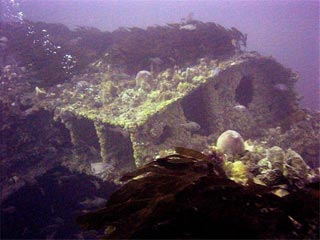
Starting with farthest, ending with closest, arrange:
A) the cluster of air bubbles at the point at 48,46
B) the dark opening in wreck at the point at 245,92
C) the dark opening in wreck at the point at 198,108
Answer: the cluster of air bubbles at the point at 48,46
the dark opening in wreck at the point at 245,92
the dark opening in wreck at the point at 198,108

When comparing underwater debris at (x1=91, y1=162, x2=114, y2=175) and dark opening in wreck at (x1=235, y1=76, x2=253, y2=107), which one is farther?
dark opening in wreck at (x1=235, y1=76, x2=253, y2=107)

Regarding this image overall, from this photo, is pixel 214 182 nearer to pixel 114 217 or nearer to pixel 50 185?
pixel 114 217

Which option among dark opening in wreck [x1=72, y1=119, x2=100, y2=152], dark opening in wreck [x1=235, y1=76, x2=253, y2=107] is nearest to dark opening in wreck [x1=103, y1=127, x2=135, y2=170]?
dark opening in wreck [x1=72, y1=119, x2=100, y2=152]

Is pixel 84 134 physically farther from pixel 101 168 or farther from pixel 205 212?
pixel 205 212

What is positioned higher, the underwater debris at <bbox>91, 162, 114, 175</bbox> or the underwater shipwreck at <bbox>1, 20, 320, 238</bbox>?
the underwater shipwreck at <bbox>1, 20, 320, 238</bbox>

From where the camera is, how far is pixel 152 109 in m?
7.46

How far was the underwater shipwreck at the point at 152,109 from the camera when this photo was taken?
737cm

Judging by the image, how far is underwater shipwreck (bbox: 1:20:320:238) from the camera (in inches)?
290

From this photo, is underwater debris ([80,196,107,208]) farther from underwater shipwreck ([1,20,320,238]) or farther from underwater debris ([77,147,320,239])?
underwater debris ([77,147,320,239])

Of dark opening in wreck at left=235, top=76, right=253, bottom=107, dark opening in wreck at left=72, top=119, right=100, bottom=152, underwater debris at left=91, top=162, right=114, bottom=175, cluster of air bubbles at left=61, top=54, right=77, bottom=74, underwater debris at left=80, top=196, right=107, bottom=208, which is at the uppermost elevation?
cluster of air bubbles at left=61, top=54, right=77, bottom=74

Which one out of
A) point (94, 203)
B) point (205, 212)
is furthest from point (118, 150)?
point (205, 212)

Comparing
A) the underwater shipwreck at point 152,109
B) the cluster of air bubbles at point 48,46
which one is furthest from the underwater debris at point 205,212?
the cluster of air bubbles at point 48,46

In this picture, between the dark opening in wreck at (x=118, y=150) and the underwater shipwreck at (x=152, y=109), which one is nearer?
the underwater shipwreck at (x=152, y=109)

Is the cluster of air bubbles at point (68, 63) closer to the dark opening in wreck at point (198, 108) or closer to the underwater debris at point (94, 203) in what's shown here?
the dark opening in wreck at point (198, 108)
